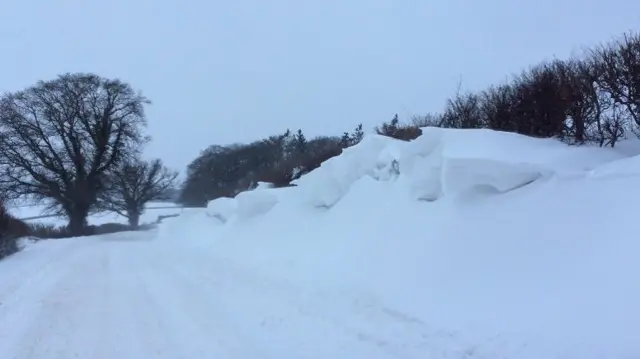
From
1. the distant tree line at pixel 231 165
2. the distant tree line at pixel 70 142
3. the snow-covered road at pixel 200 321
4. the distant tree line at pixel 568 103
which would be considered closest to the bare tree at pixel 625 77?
the distant tree line at pixel 568 103

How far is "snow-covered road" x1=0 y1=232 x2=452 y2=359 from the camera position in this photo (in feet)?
19.3

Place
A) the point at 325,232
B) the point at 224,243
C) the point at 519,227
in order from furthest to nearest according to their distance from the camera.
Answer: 1. the point at 224,243
2. the point at 325,232
3. the point at 519,227

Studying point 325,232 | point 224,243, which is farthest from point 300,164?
point 325,232

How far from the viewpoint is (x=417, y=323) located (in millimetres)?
6637

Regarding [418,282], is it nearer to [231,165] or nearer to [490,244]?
[490,244]

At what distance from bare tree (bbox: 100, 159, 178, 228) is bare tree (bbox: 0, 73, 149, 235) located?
6.09 ft

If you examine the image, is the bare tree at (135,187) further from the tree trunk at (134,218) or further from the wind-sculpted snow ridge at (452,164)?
the wind-sculpted snow ridge at (452,164)

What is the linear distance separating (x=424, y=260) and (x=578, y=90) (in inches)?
240

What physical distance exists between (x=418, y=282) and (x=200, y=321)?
3.12 m

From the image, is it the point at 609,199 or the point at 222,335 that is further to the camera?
the point at 609,199

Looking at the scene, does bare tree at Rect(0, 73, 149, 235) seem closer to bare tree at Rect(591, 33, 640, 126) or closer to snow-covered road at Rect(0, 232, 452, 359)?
snow-covered road at Rect(0, 232, 452, 359)

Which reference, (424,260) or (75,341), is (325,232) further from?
(75,341)

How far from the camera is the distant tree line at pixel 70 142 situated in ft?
117

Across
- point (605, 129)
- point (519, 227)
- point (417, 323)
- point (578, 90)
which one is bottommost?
point (417, 323)
